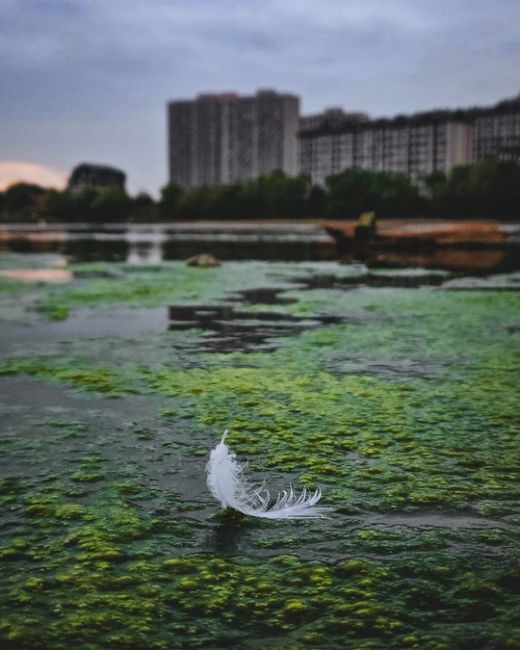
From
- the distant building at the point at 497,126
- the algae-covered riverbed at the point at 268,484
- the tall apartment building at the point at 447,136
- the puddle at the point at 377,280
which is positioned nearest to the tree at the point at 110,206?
the tall apartment building at the point at 447,136

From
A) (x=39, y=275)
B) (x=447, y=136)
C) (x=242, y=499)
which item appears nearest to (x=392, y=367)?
(x=242, y=499)

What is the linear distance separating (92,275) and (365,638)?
23298mm

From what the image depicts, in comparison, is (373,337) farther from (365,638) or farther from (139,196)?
(139,196)

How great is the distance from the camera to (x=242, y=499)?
201 inches

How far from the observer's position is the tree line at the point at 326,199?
107 metres

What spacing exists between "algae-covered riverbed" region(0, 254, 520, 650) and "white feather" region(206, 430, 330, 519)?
0.08 meters

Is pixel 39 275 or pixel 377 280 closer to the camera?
pixel 377 280

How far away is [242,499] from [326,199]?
132m

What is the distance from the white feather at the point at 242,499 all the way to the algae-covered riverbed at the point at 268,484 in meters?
0.08

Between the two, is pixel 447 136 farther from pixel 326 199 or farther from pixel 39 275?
pixel 39 275

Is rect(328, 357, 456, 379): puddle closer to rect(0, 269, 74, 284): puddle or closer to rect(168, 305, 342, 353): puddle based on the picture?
rect(168, 305, 342, 353): puddle

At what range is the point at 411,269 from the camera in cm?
2788

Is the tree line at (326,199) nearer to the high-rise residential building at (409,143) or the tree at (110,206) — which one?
the tree at (110,206)

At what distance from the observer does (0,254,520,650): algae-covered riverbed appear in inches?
148
